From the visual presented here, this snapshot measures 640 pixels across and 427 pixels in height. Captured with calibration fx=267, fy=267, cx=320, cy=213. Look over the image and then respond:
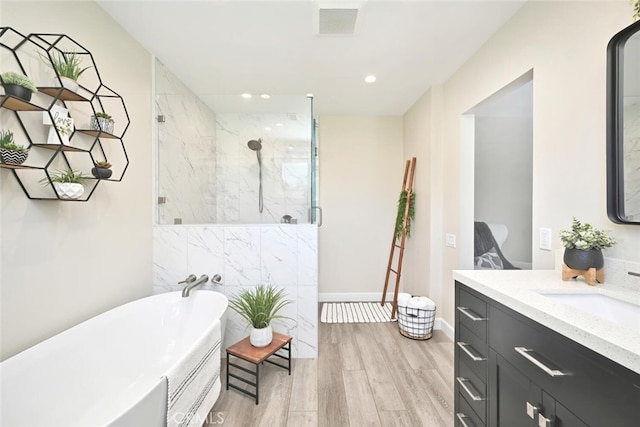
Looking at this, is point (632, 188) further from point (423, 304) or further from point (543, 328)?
point (423, 304)

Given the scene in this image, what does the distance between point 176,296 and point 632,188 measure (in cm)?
263

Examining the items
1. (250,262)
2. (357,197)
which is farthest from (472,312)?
(357,197)

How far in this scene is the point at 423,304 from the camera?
259cm

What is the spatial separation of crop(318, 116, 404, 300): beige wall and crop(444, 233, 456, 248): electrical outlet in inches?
41.9

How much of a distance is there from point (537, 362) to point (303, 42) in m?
2.33

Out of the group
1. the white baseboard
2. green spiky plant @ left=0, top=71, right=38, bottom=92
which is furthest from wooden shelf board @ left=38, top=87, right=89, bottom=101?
the white baseboard

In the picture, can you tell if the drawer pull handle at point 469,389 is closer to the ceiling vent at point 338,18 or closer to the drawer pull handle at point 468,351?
the drawer pull handle at point 468,351

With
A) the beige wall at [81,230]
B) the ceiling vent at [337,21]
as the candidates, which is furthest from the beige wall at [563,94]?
the beige wall at [81,230]

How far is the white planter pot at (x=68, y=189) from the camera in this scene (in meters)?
1.38

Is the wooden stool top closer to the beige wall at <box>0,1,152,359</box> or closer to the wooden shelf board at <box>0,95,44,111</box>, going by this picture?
the beige wall at <box>0,1,152,359</box>

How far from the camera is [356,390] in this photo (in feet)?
6.25

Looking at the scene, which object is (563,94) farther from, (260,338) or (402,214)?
(260,338)

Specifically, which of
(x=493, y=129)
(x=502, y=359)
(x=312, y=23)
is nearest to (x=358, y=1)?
(x=312, y=23)

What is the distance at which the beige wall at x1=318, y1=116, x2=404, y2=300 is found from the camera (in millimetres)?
3711
